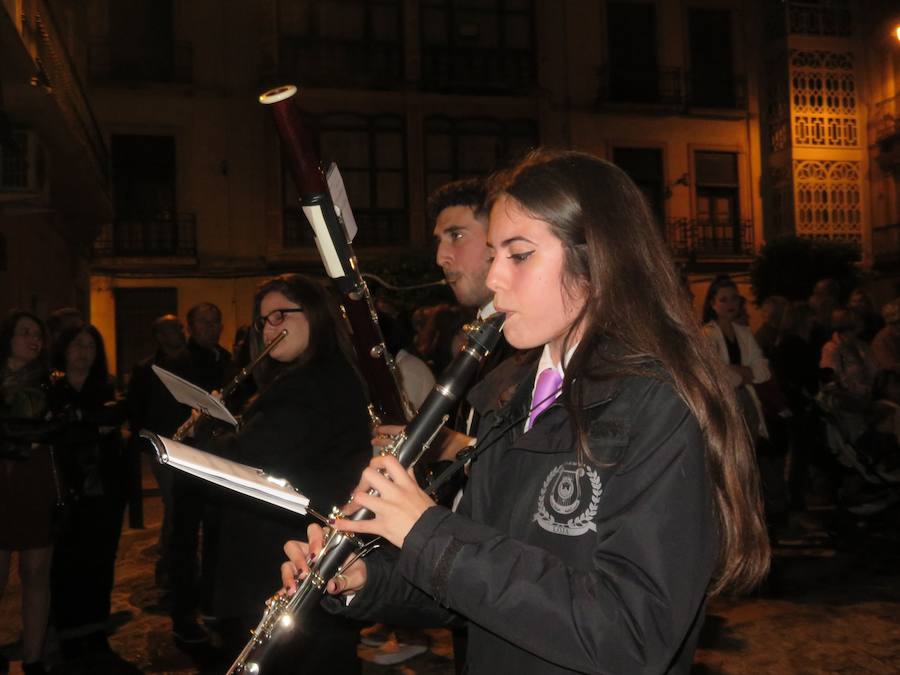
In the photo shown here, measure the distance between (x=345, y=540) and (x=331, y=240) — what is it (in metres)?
0.98

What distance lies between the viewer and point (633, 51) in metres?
23.3

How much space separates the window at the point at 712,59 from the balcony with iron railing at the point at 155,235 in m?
13.6

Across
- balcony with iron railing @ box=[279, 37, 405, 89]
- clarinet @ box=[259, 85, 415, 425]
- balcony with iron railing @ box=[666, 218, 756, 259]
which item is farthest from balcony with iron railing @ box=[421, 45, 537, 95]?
clarinet @ box=[259, 85, 415, 425]

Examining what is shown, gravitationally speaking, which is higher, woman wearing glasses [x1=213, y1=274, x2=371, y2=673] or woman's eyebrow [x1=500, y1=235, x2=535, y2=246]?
woman's eyebrow [x1=500, y1=235, x2=535, y2=246]

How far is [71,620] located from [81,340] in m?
1.64

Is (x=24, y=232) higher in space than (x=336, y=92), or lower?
lower

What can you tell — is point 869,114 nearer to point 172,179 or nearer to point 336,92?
point 336,92

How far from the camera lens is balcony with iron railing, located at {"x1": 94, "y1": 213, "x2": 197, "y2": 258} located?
67.6 feet

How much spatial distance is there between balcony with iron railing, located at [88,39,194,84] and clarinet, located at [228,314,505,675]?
20597 mm

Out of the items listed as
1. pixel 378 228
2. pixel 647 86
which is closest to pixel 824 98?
pixel 647 86

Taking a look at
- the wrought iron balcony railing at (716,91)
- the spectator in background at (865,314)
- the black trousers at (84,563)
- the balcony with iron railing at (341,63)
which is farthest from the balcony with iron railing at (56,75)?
the wrought iron balcony railing at (716,91)

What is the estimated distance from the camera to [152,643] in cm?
533

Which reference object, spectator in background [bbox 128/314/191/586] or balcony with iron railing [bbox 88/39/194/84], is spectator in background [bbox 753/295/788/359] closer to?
spectator in background [bbox 128/314/191/586]

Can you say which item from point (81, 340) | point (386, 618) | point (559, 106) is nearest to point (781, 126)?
point (559, 106)
